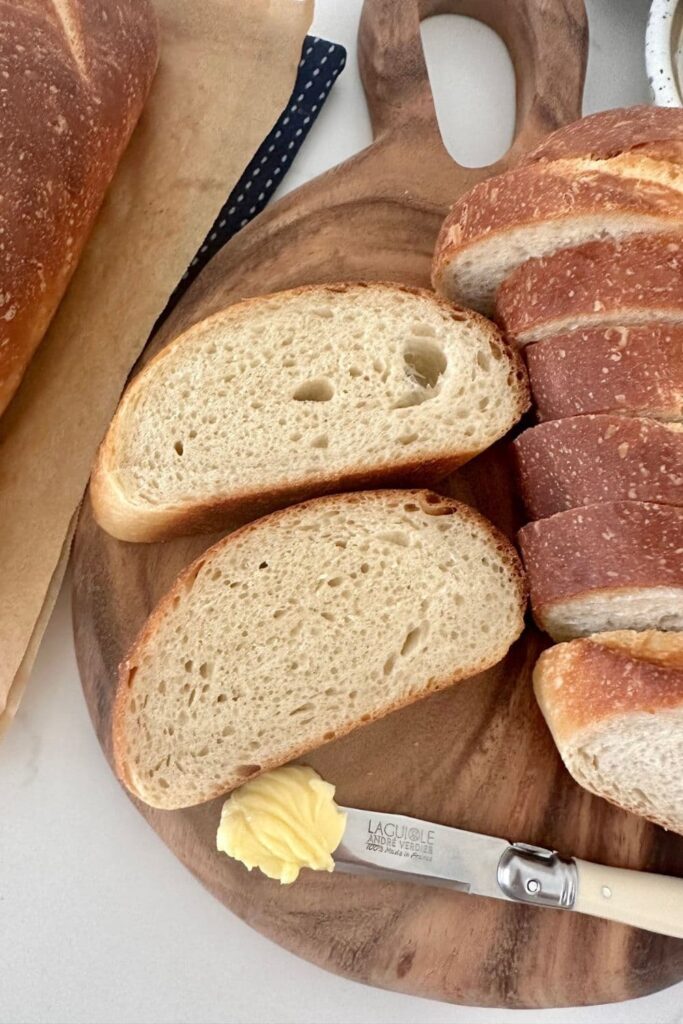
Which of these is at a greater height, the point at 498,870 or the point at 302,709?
the point at 302,709

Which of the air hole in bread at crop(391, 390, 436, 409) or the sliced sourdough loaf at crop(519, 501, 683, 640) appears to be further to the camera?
the air hole in bread at crop(391, 390, 436, 409)

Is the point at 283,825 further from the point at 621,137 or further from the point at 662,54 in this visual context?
the point at 662,54

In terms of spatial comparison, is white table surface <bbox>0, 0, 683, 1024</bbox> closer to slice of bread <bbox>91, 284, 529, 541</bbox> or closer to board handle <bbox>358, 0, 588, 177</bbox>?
slice of bread <bbox>91, 284, 529, 541</bbox>

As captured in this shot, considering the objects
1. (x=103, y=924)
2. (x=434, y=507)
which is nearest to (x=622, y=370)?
(x=434, y=507)

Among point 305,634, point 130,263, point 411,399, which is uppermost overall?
point 130,263

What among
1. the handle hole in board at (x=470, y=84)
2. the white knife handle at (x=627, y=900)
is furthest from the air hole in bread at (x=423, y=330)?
the white knife handle at (x=627, y=900)

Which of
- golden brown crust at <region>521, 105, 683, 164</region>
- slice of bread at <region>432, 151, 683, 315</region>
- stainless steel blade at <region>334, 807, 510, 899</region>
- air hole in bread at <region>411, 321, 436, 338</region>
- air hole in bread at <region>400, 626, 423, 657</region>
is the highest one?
golden brown crust at <region>521, 105, 683, 164</region>

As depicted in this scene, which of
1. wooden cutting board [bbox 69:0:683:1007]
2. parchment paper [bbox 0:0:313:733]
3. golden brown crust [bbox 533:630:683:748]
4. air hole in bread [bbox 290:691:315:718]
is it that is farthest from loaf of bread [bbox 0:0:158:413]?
golden brown crust [bbox 533:630:683:748]
